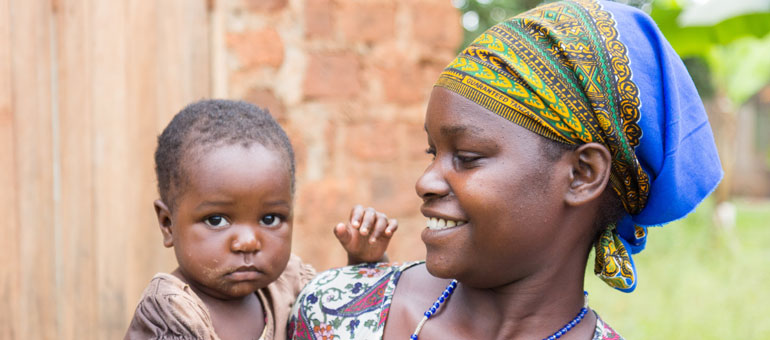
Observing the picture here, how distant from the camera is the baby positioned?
1.99 metres

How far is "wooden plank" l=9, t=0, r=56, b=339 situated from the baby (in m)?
0.73

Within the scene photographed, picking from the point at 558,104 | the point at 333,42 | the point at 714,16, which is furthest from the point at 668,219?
the point at 714,16

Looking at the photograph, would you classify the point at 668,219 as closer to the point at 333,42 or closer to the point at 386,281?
the point at 386,281

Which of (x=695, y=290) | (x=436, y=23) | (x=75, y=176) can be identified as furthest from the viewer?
(x=695, y=290)

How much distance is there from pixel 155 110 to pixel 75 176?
0.44 metres

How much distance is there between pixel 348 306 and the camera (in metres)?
1.98

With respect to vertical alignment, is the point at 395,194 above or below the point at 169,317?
below

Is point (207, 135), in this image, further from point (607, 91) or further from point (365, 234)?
point (607, 91)

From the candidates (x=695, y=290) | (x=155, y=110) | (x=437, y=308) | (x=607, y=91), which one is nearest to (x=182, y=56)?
(x=155, y=110)

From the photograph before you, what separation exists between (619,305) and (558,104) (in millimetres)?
5861

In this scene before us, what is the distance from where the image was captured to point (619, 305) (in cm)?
703

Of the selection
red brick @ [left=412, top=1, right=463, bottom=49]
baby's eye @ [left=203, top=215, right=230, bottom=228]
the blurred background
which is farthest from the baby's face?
red brick @ [left=412, top=1, right=463, bottom=49]

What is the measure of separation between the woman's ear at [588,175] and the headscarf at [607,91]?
1.2 inches

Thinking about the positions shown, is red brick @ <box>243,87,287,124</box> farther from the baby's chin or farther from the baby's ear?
the baby's chin
